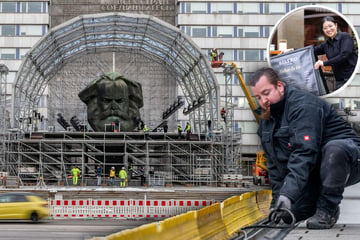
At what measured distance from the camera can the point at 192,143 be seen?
43375 millimetres

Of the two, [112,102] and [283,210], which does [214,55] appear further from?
[283,210]

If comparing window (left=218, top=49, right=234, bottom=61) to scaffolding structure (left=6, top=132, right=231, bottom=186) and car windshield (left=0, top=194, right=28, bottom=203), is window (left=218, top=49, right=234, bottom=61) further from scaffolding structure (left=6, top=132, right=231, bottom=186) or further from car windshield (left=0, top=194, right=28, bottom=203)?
car windshield (left=0, top=194, right=28, bottom=203)

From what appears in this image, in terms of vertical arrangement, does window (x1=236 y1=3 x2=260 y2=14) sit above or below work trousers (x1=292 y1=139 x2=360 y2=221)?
above

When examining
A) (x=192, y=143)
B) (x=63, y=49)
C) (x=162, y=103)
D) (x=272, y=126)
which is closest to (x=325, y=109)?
(x=272, y=126)

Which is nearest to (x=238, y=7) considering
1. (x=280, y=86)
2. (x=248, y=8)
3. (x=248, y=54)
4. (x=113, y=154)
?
(x=248, y=8)

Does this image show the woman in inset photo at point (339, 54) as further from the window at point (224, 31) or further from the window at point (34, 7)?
the window at point (34, 7)

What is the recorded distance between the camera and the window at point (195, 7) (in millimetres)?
69062

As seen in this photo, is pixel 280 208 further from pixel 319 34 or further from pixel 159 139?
pixel 159 139

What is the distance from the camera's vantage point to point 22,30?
69375mm

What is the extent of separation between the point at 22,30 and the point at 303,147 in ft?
222

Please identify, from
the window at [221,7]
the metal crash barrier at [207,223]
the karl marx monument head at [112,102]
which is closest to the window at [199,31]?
the window at [221,7]

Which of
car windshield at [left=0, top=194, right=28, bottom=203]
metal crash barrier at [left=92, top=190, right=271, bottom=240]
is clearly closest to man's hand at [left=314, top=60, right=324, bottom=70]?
metal crash barrier at [left=92, top=190, right=271, bottom=240]

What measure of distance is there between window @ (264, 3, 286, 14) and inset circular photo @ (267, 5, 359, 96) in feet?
218

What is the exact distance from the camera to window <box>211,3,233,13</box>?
69.1 metres
